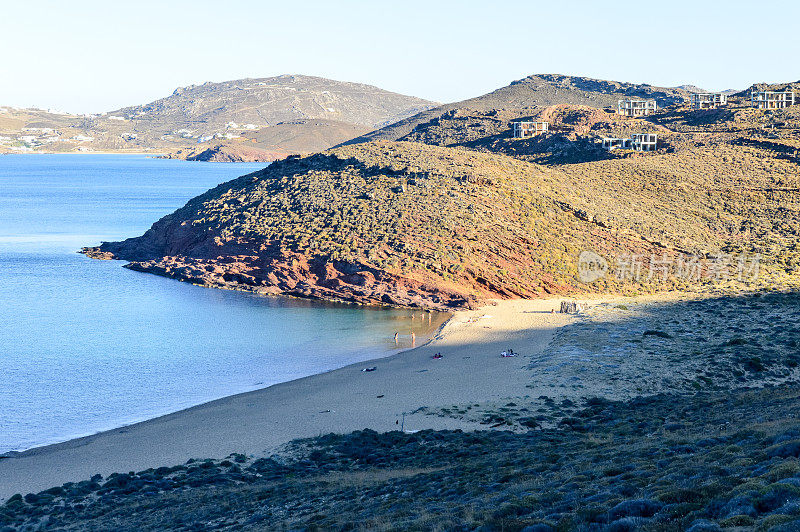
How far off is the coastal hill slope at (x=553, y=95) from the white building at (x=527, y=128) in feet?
141

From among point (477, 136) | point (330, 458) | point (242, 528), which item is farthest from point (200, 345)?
point (477, 136)

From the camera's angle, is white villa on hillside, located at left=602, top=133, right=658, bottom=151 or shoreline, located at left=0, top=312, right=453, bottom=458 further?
white villa on hillside, located at left=602, top=133, right=658, bottom=151

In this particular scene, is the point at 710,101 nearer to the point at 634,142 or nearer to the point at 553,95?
the point at 634,142

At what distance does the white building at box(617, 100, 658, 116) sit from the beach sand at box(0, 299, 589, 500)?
86.9 meters

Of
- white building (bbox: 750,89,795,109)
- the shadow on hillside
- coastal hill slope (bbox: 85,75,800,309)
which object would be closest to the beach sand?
coastal hill slope (bbox: 85,75,800,309)

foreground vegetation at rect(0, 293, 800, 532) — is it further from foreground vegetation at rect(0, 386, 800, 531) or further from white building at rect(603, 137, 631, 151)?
white building at rect(603, 137, 631, 151)

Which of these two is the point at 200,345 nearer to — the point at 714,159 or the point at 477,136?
the point at 714,159

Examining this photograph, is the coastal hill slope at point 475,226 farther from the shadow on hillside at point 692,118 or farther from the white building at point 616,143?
the shadow on hillside at point 692,118

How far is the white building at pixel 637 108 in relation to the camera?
11206cm

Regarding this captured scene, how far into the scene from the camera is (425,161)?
57.3m

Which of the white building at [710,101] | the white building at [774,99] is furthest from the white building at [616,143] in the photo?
the white building at [710,101]

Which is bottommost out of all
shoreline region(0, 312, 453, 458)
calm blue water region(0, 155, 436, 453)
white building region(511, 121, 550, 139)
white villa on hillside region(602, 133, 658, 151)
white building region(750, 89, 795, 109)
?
shoreline region(0, 312, 453, 458)

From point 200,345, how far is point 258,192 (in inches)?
953

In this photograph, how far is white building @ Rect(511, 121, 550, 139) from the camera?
95062 millimetres
